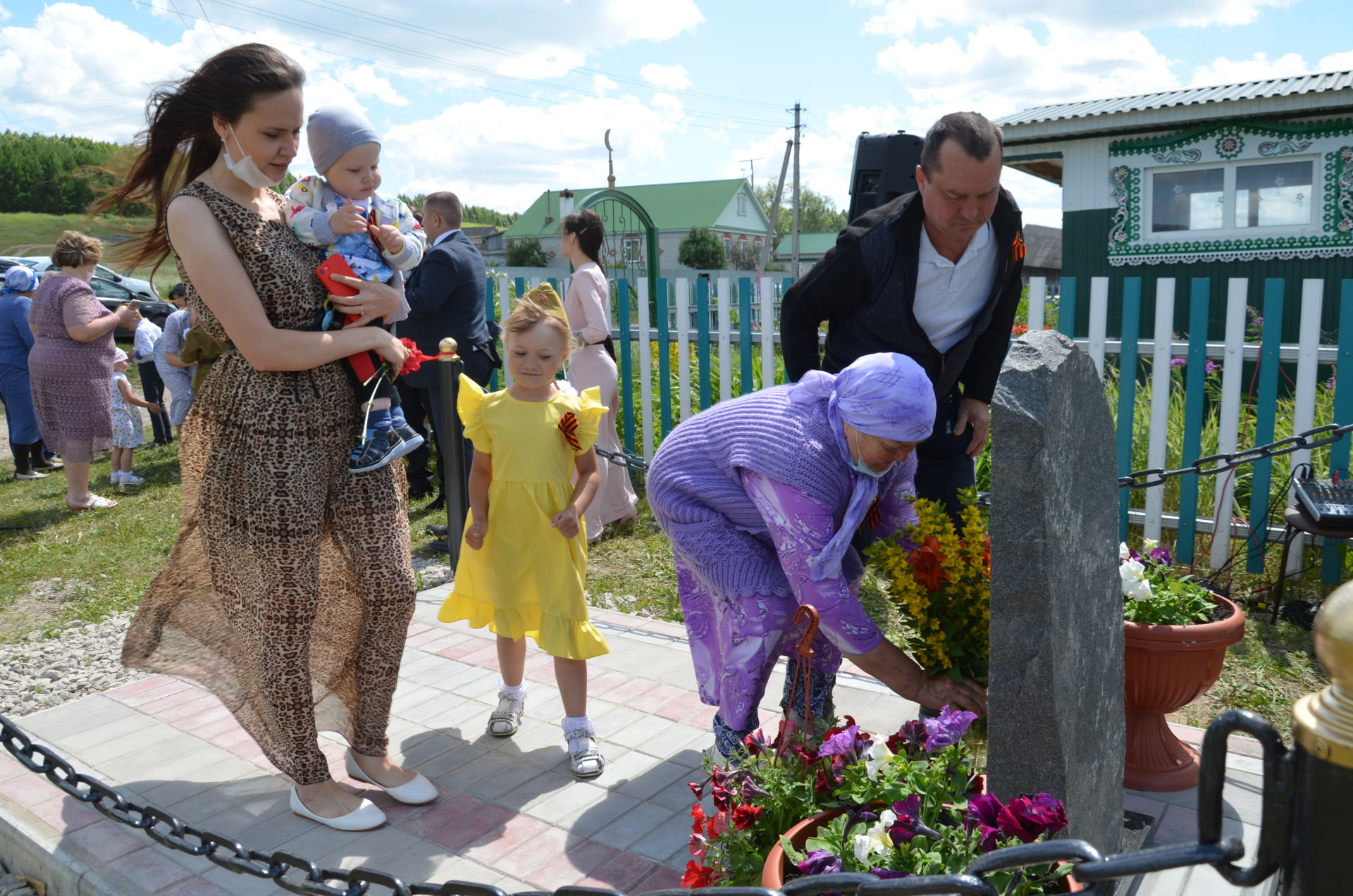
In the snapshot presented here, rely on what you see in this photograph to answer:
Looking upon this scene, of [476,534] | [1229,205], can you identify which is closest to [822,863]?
[476,534]

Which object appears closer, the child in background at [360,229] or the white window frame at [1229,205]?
the child in background at [360,229]

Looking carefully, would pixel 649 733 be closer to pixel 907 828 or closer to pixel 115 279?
pixel 907 828

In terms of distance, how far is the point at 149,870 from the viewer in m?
2.97

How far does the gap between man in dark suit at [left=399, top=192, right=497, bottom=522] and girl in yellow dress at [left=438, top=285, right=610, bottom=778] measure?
260 cm

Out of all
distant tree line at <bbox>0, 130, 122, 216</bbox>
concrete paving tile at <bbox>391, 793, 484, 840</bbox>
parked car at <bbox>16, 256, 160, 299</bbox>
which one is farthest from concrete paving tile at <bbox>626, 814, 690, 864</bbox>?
distant tree line at <bbox>0, 130, 122, 216</bbox>

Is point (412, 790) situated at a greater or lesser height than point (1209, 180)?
lesser

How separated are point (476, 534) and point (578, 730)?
0.79 metres

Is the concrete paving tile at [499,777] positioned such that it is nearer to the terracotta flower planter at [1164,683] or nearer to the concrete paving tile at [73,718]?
the concrete paving tile at [73,718]

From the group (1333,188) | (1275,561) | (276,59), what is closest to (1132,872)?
(276,59)

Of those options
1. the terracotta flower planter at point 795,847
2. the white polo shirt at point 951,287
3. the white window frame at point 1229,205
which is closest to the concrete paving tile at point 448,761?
the terracotta flower planter at point 795,847

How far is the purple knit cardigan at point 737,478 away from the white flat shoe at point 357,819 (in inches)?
50.8

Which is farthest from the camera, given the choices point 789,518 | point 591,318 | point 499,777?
point 591,318

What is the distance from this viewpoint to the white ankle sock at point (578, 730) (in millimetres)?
3527

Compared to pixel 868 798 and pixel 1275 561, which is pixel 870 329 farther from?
pixel 1275 561
